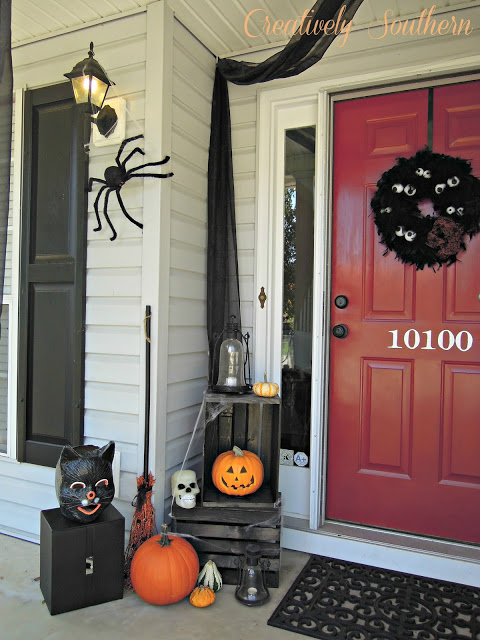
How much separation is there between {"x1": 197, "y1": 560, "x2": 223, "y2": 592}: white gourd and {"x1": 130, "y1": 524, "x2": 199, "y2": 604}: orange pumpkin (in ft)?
0.23

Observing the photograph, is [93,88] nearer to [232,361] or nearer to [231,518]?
[232,361]

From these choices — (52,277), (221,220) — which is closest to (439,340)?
(221,220)

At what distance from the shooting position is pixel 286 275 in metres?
2.59

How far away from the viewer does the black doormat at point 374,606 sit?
5.87 ft

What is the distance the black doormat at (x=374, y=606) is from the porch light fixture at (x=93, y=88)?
2.21 metres

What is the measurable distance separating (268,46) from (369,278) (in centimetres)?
130

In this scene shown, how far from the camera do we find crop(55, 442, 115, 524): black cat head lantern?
6.36 feet

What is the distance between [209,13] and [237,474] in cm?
211

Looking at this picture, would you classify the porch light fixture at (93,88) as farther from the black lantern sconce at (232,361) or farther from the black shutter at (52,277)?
the black lantern sconce at (232,361)

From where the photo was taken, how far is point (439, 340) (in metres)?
2.31

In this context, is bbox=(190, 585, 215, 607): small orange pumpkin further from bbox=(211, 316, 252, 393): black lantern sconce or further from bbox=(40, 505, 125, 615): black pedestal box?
bbox=(211, 316, 252, 393): black lantern sconce

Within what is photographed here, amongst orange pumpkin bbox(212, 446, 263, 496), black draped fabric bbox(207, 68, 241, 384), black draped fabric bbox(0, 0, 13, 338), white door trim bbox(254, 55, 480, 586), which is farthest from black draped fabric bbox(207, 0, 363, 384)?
black draped fabric bbox(0, 0, 13, 338)

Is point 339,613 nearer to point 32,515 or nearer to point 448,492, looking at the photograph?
point 448,492

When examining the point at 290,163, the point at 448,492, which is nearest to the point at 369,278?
the point at 290,163
